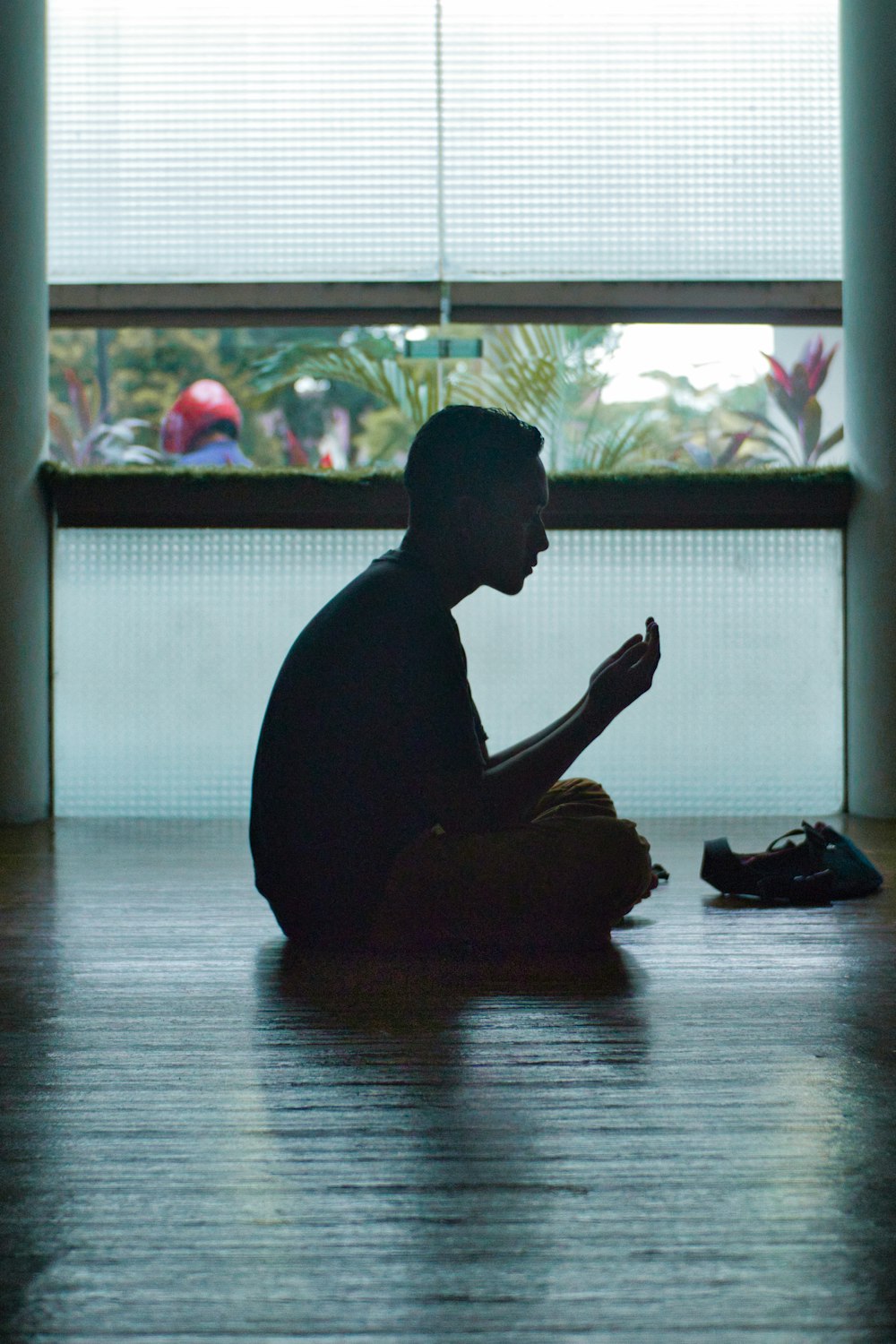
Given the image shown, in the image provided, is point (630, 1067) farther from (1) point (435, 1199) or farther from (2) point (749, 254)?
(2) point (749, 254)

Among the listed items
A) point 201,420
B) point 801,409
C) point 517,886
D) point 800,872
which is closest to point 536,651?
point 801,409

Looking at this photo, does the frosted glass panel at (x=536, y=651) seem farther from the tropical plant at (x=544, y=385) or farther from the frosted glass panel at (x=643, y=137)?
the frosted glass panel at (x=643, y=137)

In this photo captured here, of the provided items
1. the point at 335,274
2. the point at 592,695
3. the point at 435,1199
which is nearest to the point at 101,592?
the point at 335,274

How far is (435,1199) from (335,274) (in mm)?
3466

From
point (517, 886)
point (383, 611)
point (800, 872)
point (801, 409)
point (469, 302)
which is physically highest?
point (469, 302)

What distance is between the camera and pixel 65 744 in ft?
12.7

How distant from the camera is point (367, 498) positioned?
3836 mm

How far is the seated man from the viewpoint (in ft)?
6.37

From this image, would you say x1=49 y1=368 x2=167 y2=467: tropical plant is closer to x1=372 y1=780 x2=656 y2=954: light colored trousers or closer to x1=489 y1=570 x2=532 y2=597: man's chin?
x1=489 y1=570 x2=532 y2=597: man's chin

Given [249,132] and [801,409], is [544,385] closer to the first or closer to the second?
[801,409]

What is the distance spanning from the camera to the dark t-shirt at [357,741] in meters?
1.98

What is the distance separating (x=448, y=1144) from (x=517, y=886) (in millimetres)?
814

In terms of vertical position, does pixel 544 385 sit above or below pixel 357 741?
above

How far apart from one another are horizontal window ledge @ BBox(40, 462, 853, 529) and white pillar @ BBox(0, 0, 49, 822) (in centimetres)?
A: 16
